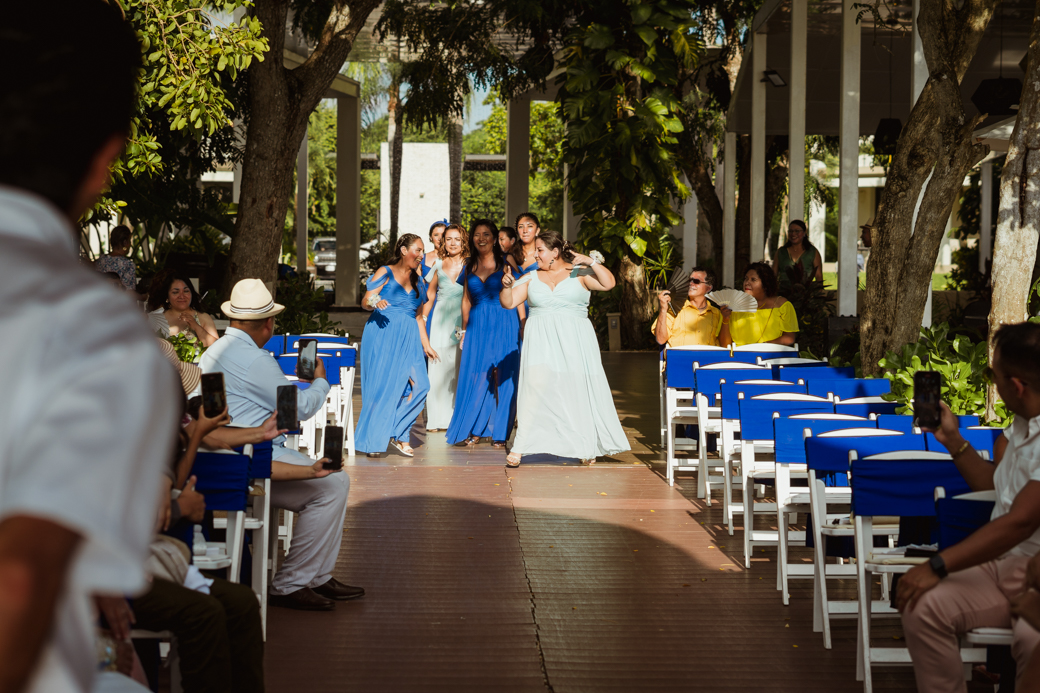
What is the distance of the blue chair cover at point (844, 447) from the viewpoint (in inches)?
187

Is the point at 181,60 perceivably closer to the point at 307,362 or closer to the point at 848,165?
the point at 307,362

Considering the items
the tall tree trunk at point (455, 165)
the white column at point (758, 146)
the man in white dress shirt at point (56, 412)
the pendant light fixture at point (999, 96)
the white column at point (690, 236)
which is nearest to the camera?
the man in white dress shirt at point (56, 412)

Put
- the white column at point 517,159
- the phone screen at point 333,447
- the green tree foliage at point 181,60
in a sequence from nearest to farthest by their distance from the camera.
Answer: the phone screen at point 333,447 < the green tree foliage at point 181,60 < the white column at point 517,159

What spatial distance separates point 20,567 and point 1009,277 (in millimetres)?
6253

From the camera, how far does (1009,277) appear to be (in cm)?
633

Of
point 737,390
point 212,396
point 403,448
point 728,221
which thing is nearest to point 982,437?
point 737,390

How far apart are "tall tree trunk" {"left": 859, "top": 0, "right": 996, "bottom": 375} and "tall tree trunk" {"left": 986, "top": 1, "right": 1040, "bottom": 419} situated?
691 millimetres

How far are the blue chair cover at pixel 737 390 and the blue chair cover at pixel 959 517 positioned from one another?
3016 millimetres

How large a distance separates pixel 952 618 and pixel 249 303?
3499 millimetres

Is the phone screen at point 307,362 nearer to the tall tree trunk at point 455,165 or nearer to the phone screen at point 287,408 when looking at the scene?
the phone screen at point 287,408

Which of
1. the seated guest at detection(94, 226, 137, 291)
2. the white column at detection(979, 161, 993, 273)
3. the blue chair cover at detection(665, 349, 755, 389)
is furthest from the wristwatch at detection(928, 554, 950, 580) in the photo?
the white column at detection(979, 161, 993, 273)

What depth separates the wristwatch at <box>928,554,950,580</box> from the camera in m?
3.61

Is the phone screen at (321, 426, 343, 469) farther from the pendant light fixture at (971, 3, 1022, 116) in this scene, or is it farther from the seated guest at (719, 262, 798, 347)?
the pendant light fixture at (971, 3, 1022, 116)

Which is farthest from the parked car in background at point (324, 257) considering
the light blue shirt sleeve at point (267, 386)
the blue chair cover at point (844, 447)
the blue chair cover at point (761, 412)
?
the blue chair cover at point (844, 447)
